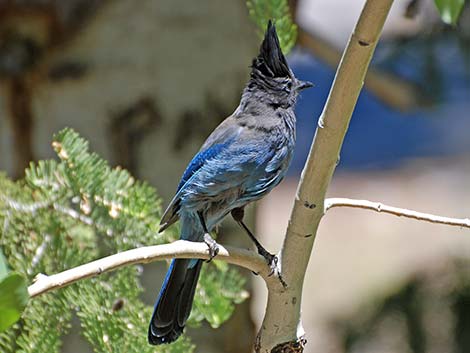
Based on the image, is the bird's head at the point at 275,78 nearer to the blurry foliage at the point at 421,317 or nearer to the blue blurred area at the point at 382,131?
the blurry foliage at the point at 421,317

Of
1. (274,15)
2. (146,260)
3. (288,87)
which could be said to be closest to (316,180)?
(146,260)

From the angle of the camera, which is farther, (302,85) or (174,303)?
(302,85)

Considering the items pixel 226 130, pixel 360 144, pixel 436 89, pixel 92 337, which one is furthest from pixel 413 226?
pixel 92 337

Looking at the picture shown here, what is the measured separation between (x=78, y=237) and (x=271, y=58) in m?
0.53

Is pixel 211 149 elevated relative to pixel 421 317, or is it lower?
lower

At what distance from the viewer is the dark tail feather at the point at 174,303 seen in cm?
159

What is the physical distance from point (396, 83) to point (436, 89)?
132 mm

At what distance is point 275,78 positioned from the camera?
1900 mm

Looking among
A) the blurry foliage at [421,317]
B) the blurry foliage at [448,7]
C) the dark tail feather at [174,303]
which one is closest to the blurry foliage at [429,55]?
the blurry foliage at [421,317]

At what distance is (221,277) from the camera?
1.67 m

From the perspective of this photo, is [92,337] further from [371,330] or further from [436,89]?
[436,89]

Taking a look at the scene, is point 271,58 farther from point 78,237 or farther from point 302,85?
point 78,237

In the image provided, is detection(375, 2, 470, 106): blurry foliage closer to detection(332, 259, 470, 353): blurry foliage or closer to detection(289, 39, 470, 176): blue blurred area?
detection(332, 259, 470, 353): blurry foliage

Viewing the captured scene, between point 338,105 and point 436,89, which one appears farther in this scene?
point 436,89
